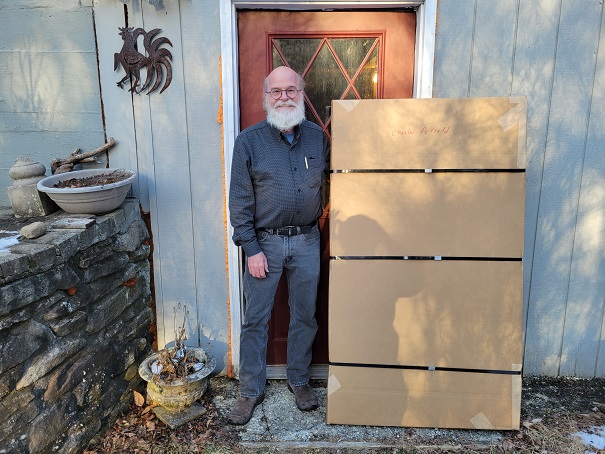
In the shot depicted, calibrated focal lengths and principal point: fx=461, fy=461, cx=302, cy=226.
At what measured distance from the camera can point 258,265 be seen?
2357 millimetres

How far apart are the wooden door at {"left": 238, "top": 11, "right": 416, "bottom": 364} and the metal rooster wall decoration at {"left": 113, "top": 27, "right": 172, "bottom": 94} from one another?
408mm

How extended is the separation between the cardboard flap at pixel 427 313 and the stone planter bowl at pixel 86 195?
116 centimetres

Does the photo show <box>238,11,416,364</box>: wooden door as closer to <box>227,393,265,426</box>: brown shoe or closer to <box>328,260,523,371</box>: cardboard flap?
<box>328,260,523,371</box>: cardboard flap

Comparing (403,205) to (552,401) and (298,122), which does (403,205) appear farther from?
(552,401)

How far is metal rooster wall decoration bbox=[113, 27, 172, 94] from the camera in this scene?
2451 millimetres

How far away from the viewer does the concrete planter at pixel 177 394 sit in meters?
Result: 2.44

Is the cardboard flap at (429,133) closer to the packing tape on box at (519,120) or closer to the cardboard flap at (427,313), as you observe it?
the packing tape on box at (519,120)

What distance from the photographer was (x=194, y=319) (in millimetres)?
2812

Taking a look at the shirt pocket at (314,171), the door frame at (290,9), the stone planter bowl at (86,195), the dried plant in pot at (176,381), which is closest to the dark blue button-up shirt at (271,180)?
the shirt pocket at (314,171)

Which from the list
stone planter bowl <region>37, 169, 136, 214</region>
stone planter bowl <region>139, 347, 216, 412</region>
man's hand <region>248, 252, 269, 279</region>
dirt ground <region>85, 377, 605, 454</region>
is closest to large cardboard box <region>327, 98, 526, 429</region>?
dirt ground <region>85, 377, 605, 454</region>

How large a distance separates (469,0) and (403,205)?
115cm

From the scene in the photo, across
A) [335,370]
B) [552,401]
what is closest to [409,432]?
[335,370]

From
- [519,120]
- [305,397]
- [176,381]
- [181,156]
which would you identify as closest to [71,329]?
[176,381]

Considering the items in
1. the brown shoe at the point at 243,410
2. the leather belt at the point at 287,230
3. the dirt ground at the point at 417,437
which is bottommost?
the dirt ground at the point at 417,437
